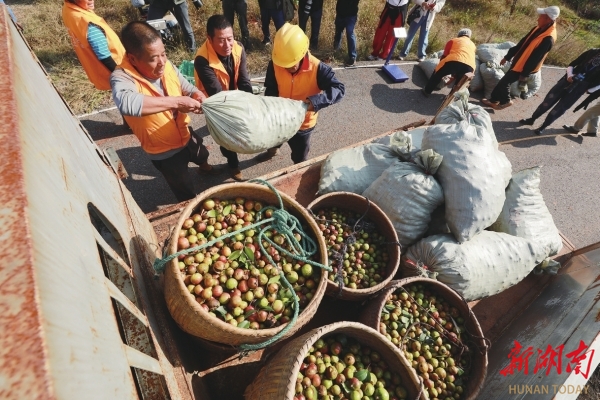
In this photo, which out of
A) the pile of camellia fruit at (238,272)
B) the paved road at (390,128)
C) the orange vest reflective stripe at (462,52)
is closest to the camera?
the pile of camellia fruit at (238,272)

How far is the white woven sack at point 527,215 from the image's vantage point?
2.72m

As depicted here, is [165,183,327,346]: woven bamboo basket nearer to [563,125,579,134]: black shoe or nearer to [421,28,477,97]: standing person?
[421,28,477,97]: standing person

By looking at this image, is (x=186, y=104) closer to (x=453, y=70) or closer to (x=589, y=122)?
(x=453, y=70)

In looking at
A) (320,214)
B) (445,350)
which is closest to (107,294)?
(320,214)

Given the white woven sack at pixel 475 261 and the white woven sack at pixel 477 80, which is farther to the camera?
the white woven sack at pixel 477 80

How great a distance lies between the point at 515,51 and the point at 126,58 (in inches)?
233

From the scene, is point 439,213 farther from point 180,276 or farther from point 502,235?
point 180,276

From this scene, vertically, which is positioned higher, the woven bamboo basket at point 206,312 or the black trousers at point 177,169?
the woven bamboo basket at point 206,312

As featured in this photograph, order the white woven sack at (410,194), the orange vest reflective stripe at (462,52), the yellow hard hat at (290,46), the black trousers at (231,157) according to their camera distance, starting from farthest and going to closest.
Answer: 1. the orange vest reflective stripe at (462,52)
2. the black trousers at (231,157)
3. the yellow hard hat at (290,46)
4. the white woven sack at (410,194)

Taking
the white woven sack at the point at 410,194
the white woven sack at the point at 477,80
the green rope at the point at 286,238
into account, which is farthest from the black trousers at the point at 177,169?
the white woven sack at the point at 477,80

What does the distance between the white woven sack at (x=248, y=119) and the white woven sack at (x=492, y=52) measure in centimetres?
512

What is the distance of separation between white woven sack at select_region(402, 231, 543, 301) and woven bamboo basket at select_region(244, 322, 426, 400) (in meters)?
0.76

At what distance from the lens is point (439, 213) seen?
274 cm

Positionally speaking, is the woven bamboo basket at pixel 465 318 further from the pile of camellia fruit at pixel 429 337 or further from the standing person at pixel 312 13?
the standing person at pixel 312 13
